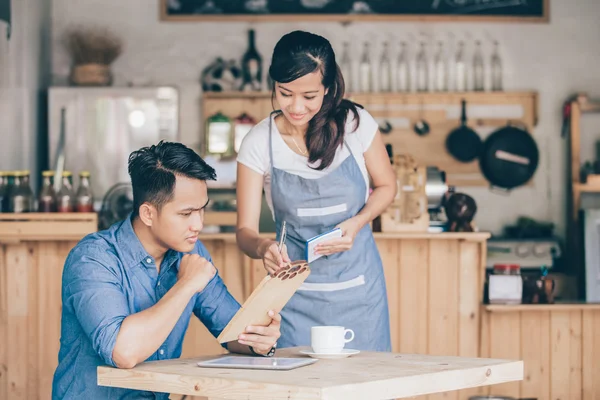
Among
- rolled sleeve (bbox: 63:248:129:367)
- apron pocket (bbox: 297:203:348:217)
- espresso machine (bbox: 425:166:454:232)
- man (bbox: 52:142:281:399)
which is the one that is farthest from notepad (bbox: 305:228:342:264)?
espresso machine (bbox: 425:166:454:232)

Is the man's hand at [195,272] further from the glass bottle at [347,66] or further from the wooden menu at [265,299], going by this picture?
the glass bottle at [347,66]

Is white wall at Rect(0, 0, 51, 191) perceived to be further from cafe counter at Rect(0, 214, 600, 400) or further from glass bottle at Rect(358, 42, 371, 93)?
glass bottle at Rect(358, 42, 371, 93)

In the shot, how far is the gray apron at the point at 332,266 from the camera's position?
9.87ft

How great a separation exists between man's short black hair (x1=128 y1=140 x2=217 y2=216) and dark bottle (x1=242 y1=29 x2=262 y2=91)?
4249mm

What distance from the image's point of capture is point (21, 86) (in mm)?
6117

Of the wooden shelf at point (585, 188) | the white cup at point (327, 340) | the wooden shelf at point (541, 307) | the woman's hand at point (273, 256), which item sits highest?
the wooden shelf at point (585, 188)

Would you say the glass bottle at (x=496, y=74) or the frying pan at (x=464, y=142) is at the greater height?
the glass bottle at (x=496, y=74)

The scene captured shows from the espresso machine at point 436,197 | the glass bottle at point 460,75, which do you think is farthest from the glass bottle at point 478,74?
the espresso machine at point 436,197

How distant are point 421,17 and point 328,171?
3889mm

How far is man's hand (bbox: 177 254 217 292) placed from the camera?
219cm

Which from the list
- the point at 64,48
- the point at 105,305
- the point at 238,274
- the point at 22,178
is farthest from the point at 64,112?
the point at 105,305

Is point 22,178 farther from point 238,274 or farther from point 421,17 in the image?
point 421,17

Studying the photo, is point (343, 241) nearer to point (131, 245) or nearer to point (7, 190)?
point (131, 245)

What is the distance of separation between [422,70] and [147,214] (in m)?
4.54
